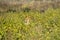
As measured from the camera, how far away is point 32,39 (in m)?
7.02

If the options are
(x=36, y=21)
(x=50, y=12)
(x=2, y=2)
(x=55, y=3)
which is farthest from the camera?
(x=55, y=3)

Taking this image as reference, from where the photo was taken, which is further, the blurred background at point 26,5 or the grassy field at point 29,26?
the blurred background at point 26,5

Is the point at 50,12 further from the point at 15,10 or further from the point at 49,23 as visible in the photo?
the point at 15,10

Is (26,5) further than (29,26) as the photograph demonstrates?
Yes

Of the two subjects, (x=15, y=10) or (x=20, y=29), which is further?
(x=15, y=10)

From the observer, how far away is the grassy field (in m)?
6.97

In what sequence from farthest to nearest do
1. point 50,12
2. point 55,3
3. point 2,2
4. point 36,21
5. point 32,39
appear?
point 55,3, point 2,2, point 50,12, point 36,21, point 32,39

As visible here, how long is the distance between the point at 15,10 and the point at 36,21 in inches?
54.8

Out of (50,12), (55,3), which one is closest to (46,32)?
(50,12)

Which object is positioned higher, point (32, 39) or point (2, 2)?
point (2, 2)

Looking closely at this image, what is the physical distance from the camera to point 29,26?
7.53 meters

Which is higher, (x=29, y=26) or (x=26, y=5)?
(x=26, y=5)

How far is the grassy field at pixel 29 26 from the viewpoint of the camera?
697 centimetres

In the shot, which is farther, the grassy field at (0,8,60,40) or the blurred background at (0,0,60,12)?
the blurred background at (0,0,60,12)
